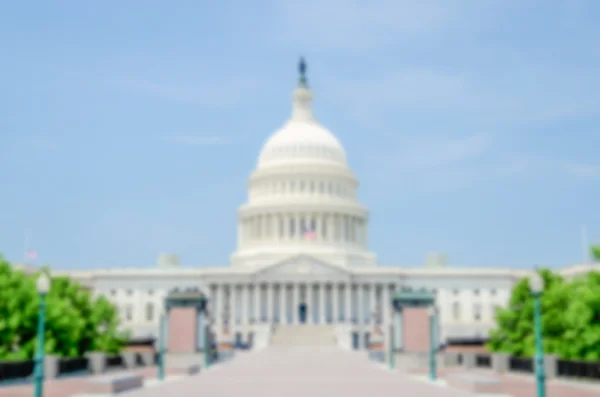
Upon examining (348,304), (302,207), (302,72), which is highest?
(302,72)

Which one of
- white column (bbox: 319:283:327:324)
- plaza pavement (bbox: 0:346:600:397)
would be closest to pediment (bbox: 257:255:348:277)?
white column (bbox: 319:283:327:324)

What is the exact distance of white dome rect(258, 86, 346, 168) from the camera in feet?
485

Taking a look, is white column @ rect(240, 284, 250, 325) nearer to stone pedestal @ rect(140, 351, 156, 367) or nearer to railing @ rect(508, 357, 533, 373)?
stone pedestal @ rect(140, 351, 156, 367)

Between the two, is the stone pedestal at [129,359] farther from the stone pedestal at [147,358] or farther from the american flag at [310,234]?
the american flag at [310,234]

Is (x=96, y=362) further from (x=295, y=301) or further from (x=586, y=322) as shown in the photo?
(x=295, y=301)

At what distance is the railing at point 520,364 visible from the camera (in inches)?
1693

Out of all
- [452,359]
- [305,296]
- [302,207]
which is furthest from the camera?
[302,207]

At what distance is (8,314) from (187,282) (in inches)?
3675

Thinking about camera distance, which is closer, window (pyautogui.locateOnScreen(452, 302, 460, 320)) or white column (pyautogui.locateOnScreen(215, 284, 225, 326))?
white column (pyautogui.locateOnScreen(215, 284, 225, 326))

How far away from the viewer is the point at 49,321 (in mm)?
48094

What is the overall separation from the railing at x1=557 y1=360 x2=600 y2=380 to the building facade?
79.9m

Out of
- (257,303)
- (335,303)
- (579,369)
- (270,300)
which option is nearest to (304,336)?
(335,303)

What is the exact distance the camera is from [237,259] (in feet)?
478

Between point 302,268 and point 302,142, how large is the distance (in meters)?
27.9
